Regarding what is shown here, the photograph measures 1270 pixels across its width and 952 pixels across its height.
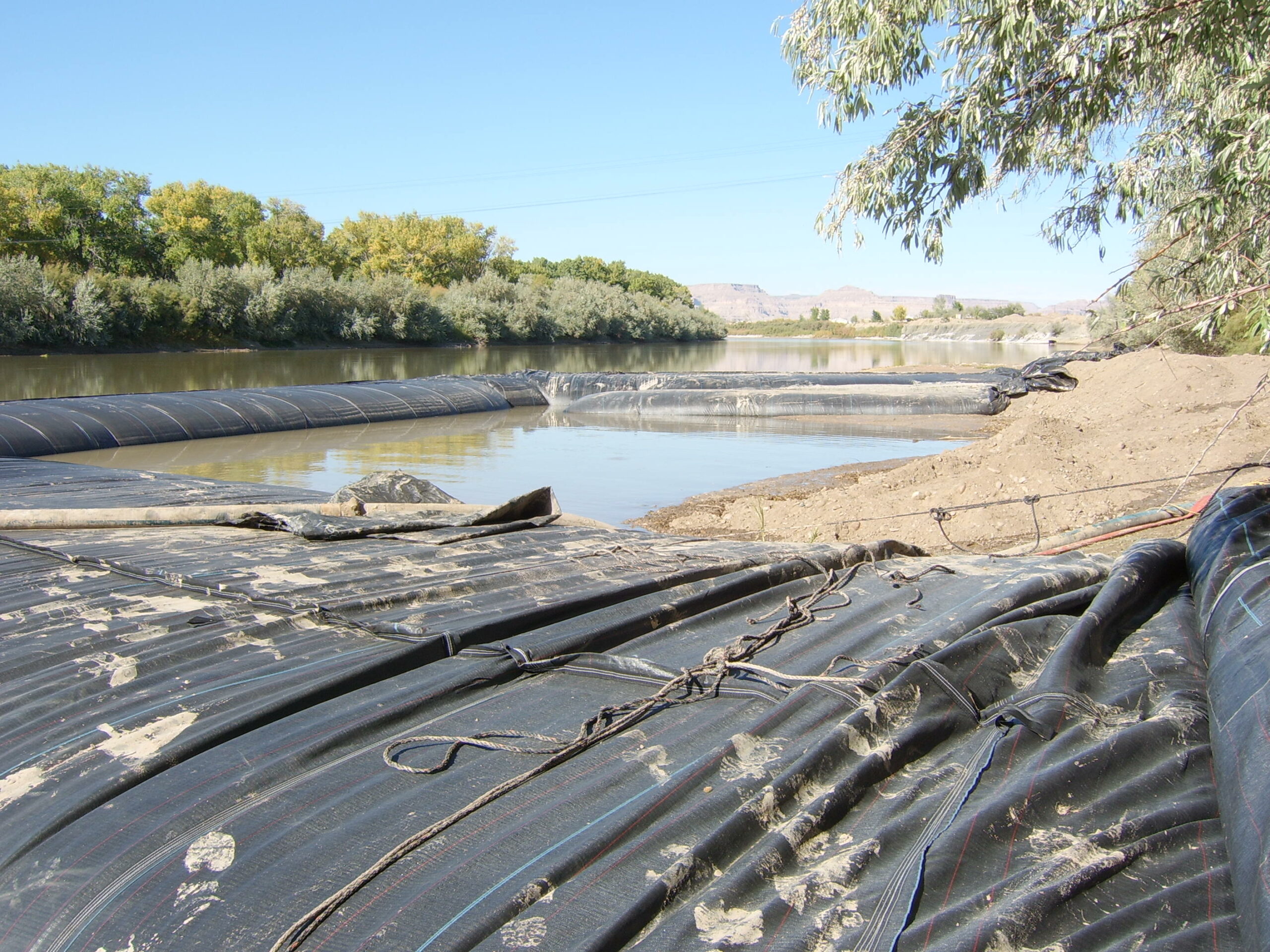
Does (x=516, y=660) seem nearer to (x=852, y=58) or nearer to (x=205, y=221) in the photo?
(x=852, y=58)

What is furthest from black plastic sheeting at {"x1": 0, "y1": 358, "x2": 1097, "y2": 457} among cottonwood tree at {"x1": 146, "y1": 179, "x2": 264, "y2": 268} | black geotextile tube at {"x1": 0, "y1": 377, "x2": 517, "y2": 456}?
cottonwood tree at {"x1": 146, "y1": 179, "x2": 264, "y2": 268}

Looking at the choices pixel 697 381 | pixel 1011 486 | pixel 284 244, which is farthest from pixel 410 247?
pixel 1011 486

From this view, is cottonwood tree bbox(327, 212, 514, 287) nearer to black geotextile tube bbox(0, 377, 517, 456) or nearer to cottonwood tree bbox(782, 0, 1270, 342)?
black geotextile tube bbox(0, 377, 517, 456)

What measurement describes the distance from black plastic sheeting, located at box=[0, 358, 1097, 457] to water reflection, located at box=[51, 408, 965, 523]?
25 centimetres

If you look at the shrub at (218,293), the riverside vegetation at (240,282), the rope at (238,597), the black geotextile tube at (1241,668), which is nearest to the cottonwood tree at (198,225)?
the riverside vegetation at (240,282)

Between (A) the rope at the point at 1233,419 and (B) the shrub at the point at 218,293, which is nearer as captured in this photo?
(A) the rope at the point at 1233,419

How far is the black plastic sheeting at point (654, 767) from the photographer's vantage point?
4.77 ft

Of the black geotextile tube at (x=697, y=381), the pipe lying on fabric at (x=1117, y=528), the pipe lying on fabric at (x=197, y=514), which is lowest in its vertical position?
the pipe lying on fabric at (x=1117, y=528)

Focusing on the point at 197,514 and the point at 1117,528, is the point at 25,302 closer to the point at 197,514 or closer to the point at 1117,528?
the point at 197,514

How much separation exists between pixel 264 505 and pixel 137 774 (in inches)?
111

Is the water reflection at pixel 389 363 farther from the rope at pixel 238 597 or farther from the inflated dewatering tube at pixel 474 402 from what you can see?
the rope at pixel 238 597

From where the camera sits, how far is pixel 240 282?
115ft

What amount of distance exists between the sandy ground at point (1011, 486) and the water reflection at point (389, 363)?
1474 cm

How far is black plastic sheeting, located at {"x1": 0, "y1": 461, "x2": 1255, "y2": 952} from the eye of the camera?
4.77ft
